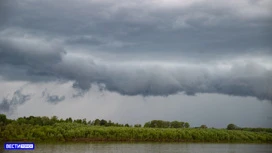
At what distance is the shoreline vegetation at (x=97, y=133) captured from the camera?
78000 millimetres

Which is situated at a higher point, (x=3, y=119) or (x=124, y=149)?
(x=3, y=119)

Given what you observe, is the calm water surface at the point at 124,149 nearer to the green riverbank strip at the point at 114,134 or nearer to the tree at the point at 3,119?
the green riverbank strip at the point at 114,134

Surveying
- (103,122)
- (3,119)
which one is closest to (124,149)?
(3,119)

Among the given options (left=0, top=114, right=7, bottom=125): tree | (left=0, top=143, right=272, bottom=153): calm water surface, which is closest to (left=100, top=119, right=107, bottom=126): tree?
(left=0, top=114, right=7, bottom=125): tree

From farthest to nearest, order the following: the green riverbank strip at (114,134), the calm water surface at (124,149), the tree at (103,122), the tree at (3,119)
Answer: the tree at (103,122) < the tree at (3,119) < the green riverbank strip at (114,134) < the calm water surface at (124,149)

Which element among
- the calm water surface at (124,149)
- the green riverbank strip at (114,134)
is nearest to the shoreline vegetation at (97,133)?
the green riverbank strip at (114,134)

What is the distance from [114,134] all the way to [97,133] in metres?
4.19

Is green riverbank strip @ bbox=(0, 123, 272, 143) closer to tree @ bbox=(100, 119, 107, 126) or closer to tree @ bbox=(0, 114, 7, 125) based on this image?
tree @ bbox=(0, 114, 7, 125)

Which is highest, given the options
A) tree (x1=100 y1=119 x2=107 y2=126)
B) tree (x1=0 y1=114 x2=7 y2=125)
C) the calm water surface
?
tree (x1=0 y1=114 x2=7 y2=125)

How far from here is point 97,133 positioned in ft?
286

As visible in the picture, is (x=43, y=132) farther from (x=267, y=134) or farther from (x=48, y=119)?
(x=267, y=134)

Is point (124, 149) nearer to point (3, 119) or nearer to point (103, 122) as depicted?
point (3, 119)

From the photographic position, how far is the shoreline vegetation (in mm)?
78000

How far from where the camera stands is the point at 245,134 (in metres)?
102
